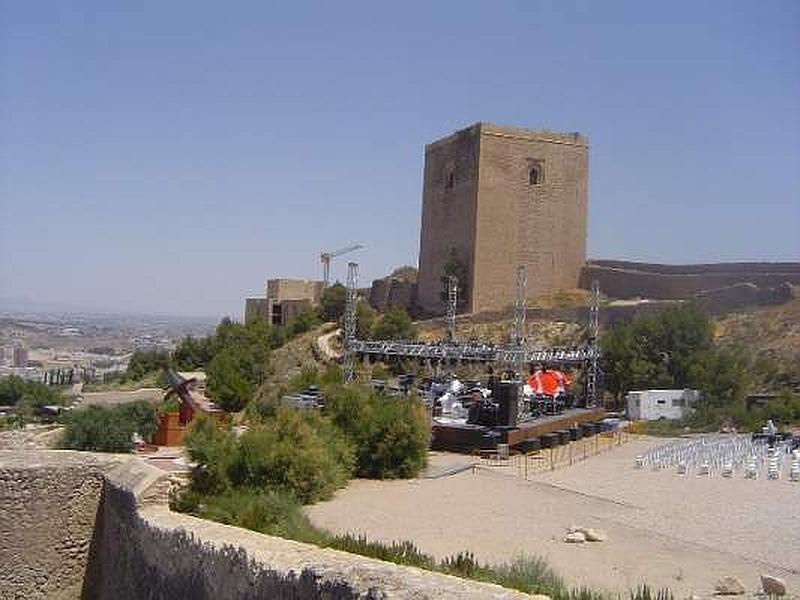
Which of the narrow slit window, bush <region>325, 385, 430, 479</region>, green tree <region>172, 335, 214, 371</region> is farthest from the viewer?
green tree <region>172, 335, 214, 371</region>

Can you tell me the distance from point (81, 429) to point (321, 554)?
14.3 metres

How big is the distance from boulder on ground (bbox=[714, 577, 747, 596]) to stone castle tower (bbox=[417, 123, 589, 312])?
35.9m

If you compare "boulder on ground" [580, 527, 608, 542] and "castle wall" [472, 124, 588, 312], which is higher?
"castle wall" [472, 124, 588, 312]

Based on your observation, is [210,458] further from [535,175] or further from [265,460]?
[535,175]

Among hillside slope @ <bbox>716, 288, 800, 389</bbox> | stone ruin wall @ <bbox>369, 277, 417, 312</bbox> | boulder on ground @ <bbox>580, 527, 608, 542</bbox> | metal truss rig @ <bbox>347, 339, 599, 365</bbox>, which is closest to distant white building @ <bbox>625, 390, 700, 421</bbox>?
metal truss rig @ <bbox>347, 339, 599, 365</bbox>

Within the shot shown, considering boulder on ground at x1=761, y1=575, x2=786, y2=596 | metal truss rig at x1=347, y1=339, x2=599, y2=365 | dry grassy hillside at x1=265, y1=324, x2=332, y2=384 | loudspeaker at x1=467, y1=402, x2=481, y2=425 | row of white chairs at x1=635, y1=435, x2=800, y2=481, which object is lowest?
boulder on ground at x1=761, y1=575, x2=786, y2=596

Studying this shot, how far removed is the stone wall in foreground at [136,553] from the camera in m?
5.18

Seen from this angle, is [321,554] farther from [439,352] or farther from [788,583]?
[439,352]

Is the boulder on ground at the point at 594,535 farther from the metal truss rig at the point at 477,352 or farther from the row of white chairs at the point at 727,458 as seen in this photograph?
A: the metal truss rig at the point at 477,352

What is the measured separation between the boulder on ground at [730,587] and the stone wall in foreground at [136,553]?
4563 mm

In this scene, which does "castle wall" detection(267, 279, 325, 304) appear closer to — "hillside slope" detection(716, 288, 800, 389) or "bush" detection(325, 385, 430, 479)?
"hillside slope" detection(716, 288, 800, 389)

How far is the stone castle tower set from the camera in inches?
1774

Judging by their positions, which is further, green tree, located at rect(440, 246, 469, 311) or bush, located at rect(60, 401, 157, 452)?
green tree, located at rect(440, 246, 469, 311)

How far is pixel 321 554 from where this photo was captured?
231 inches
